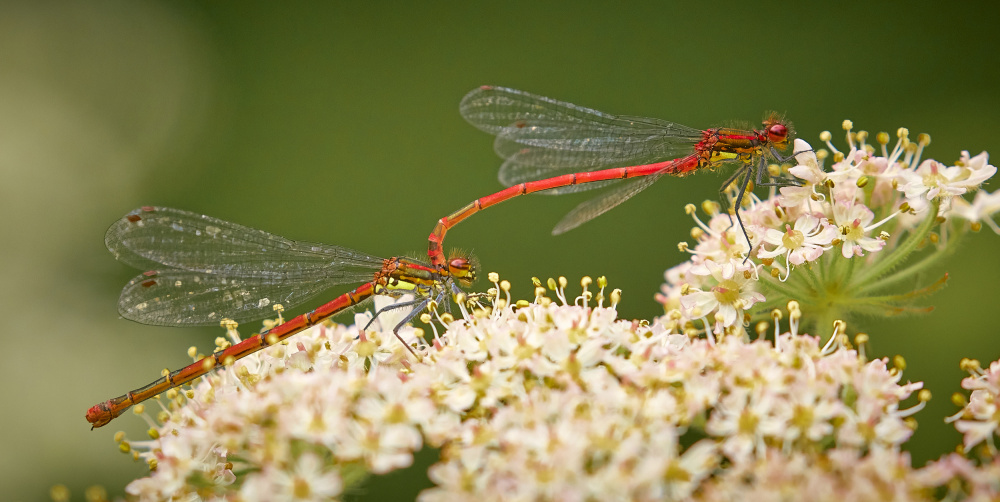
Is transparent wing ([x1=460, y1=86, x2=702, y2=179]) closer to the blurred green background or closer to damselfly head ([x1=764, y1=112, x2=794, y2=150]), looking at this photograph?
damselfly head ([x1=764, y1=112, x2=794, y2=150])

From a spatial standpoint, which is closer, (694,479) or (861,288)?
(694,479)

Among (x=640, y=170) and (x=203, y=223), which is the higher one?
(x=203, y=223)

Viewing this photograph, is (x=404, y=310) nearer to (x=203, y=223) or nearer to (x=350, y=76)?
(x=203, y=223)

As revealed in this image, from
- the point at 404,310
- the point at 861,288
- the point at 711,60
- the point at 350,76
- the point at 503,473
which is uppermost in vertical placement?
the point at 350,76

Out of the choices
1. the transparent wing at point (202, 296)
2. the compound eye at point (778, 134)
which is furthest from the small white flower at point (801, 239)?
the transparent wing at point (202, 296)

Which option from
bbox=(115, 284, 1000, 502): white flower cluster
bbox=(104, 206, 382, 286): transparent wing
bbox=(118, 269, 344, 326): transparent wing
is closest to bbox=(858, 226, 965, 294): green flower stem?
bbox=(115, 284, 1000, 502): white flower cluster

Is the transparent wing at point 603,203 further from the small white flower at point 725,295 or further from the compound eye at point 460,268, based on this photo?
the small white flower at point 725,295

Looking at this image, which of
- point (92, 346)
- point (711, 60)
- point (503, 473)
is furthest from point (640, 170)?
point (92, 346)

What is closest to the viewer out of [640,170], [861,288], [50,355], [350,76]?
[861,288]

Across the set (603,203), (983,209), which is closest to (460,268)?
(603,203)
